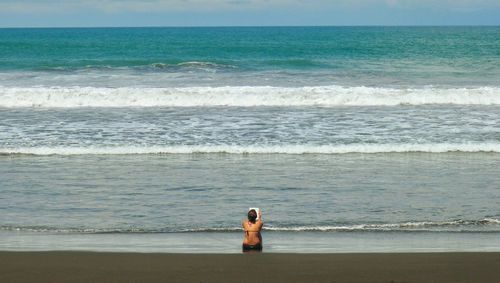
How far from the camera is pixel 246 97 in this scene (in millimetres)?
25406

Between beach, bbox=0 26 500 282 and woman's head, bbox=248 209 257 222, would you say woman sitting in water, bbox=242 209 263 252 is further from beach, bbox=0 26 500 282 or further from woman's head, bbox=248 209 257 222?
beach, bbox=0 26 500 282

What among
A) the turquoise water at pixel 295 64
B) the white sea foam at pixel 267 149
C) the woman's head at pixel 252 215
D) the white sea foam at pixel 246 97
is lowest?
the woman's head at pixel 252 215

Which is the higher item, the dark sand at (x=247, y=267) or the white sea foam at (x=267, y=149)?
the white sea foam at (x=267, y=149)

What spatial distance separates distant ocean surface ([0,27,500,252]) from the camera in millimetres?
9906

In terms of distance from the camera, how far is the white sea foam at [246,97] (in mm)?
24688

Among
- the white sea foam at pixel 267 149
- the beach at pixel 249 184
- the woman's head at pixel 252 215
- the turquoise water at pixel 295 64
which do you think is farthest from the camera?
the turquoise water at pixel 295 64

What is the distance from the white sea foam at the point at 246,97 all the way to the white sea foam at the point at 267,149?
8.19 metres

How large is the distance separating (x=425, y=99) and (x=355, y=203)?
14428mm

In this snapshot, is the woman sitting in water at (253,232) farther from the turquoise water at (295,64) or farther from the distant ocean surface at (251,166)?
the turquoise water at (295,64)

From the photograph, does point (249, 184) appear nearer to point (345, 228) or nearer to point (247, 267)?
point (345, 228)

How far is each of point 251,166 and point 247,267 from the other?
6567mm

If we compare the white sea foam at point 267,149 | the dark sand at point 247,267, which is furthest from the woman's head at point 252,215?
the white sea foam at point 267,149

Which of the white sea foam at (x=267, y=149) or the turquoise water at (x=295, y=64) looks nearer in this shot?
the white sea foam at (x=267, y=149)

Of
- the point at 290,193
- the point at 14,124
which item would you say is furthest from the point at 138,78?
the point at 290,193
